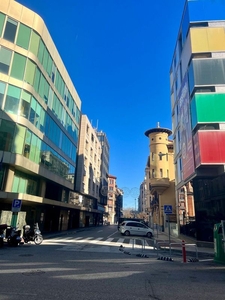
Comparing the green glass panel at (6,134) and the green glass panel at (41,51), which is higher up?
the green glass panel at (41,51)

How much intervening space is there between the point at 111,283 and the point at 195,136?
48.7 feet

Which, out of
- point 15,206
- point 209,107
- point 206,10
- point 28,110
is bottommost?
point 15,206

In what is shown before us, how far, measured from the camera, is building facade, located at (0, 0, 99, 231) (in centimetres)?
1903

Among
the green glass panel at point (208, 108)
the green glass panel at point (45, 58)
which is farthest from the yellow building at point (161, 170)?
the green glass panel at point (45, 58)

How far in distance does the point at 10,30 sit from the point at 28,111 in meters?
7.88

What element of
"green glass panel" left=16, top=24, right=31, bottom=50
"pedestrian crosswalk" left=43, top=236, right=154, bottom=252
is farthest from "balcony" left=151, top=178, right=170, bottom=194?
"green glass panel" left=16, top=24, right=31, bottom=50

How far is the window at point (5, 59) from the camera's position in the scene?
1990 cm

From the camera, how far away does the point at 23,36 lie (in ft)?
70.1

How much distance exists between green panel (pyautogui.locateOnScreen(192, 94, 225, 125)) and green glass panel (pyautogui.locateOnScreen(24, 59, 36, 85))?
49.4 ft

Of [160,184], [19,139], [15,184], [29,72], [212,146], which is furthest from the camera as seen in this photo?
[160,184]

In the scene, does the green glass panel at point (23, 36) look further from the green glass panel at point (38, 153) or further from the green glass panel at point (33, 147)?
the green glass panel at point (38, 153)

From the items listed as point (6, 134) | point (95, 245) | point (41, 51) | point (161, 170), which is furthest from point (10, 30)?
point (161, 170)

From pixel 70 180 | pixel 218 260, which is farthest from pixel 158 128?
pixel 218 260

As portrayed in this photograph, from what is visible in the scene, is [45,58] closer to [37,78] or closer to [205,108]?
[37,78]
